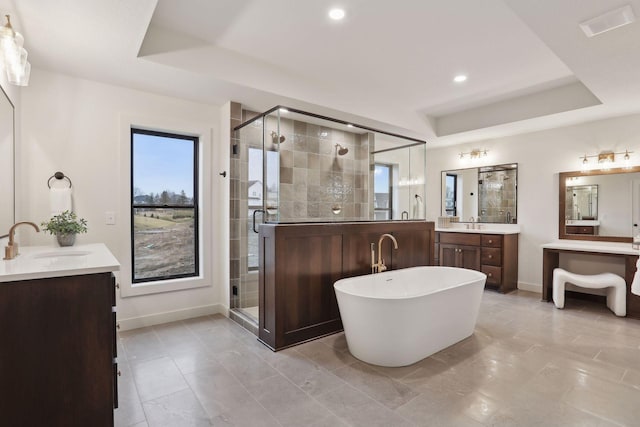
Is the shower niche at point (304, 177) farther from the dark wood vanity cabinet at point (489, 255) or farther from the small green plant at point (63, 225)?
the small green plant at point (63, 225)

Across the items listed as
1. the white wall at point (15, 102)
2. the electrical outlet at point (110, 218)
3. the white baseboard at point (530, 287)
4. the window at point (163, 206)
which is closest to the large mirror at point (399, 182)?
the white baseboard at point (530, 287)

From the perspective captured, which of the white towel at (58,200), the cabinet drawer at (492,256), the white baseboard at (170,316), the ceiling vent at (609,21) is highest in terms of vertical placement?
the ceiling vent at (609,21)

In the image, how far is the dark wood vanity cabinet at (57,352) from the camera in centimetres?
141

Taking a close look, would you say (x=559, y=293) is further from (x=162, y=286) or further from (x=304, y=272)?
(x=162, y=286)

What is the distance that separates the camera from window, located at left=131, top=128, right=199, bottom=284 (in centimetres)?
343

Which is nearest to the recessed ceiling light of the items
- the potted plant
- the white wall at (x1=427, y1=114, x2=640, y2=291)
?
the potted plant

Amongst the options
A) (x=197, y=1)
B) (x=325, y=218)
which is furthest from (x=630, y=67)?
(x=197, y=1)

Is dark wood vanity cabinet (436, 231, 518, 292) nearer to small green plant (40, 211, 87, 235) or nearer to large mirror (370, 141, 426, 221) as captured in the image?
large mirror (370, 141, 426, 221)

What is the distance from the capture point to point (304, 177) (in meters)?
3.69

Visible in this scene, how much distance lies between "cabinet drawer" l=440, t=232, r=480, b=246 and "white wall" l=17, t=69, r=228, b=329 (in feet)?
11.6

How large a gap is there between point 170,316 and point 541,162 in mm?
5409

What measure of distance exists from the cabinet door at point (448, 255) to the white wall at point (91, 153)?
11.6 feet

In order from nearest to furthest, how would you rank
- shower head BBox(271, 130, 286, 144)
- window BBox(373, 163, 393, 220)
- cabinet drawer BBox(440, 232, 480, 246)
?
shower head BBox(271, 130, 286, 144) < window BBox(373, 163, 393, 220) < cabinet drawer BBox(440, 232, 480, 246)

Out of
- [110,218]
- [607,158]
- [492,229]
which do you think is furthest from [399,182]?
[110,218]
